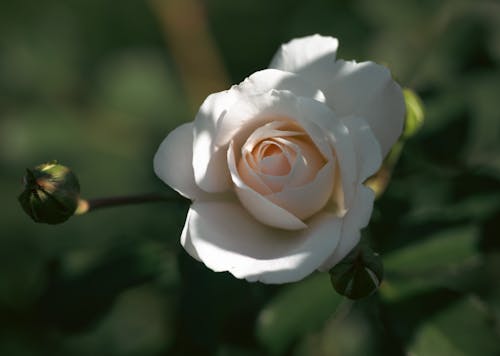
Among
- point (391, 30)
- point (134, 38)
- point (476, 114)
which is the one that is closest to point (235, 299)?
point (476, 114)

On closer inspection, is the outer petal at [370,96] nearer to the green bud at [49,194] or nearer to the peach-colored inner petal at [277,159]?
the peach-colored inner petal at [277,159]

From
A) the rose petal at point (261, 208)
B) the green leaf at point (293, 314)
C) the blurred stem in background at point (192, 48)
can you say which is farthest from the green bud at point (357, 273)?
the blurred stem in background at point (192, 48)

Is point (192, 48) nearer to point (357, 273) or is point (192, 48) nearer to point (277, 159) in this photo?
point (277, 159)

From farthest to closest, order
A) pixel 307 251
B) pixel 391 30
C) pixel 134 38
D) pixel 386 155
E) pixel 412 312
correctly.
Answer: pixel 134 38
pixel 391 30
pixel 412 312
pixel 386 155
pixel 307 251

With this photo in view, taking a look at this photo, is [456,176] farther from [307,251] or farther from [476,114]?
[307,251]

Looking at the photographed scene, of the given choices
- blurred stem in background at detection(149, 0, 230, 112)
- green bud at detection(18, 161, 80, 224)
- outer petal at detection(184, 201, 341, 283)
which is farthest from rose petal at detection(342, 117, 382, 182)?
blurred stem in background at detection(149, 0, 230, 112)

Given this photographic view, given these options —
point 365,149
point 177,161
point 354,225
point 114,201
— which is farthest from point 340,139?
point 114,201
